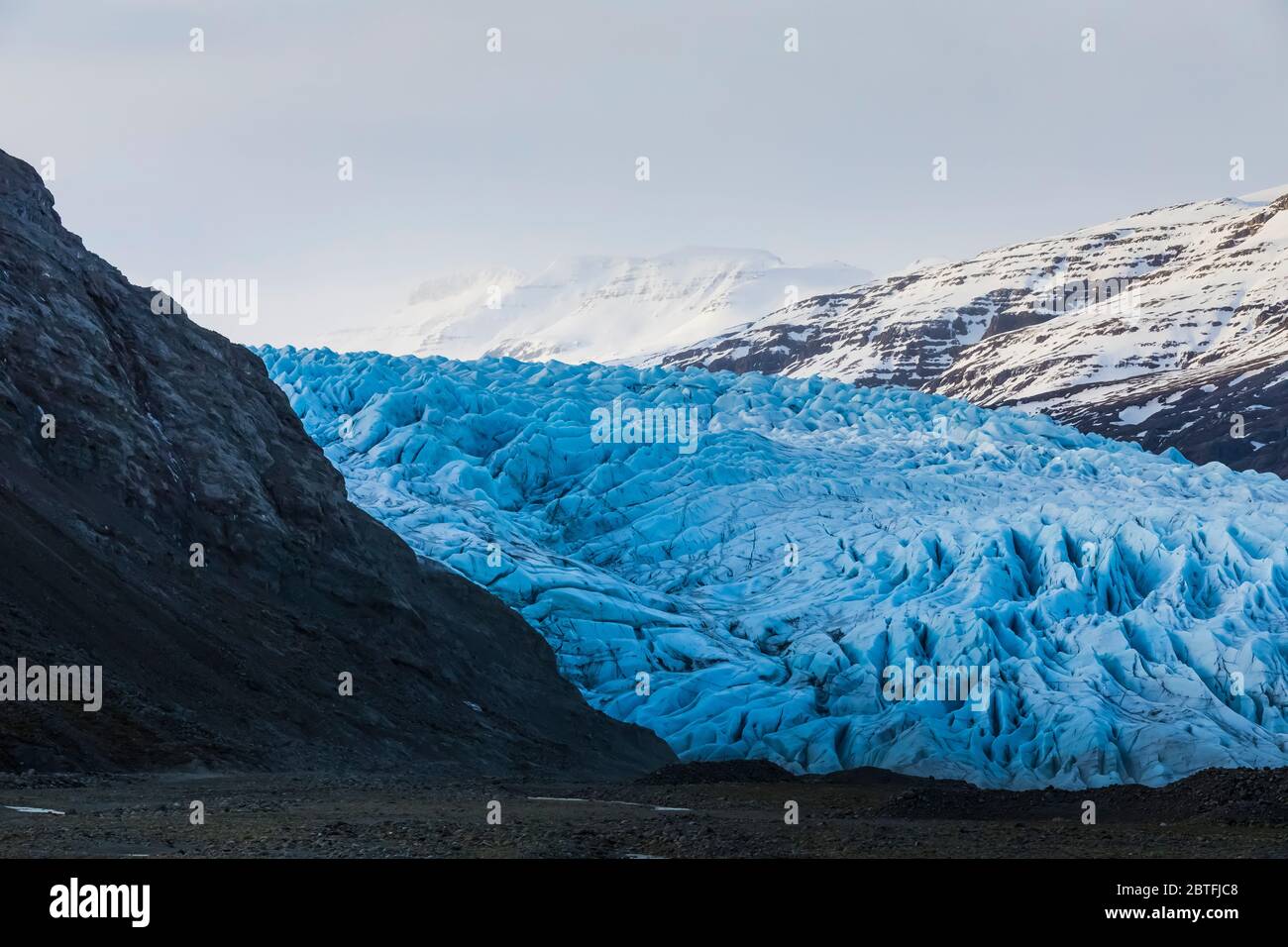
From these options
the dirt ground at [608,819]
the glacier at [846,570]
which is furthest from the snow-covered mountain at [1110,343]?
the dirt ground at [608,819]

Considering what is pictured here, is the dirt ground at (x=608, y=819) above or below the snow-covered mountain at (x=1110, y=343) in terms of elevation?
below

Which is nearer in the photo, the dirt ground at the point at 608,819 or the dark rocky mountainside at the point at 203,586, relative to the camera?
the dirt ground at the point at 608,819

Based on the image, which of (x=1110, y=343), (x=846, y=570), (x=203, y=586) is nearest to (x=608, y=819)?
(x=203, y=586)

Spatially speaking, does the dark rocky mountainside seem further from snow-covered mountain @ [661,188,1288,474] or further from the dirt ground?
snow-covered mountain @ [661,188,1288,474]

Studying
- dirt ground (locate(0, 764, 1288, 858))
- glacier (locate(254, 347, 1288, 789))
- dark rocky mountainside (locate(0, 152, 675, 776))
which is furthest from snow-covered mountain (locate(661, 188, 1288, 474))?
dirt ground (locate(0, 764, 1288, 858))

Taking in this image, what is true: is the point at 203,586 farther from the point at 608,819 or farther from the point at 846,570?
the point at 846,570

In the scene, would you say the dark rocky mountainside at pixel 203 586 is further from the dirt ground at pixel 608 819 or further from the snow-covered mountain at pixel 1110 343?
the snow-covered mountain at pixel 1110 343
